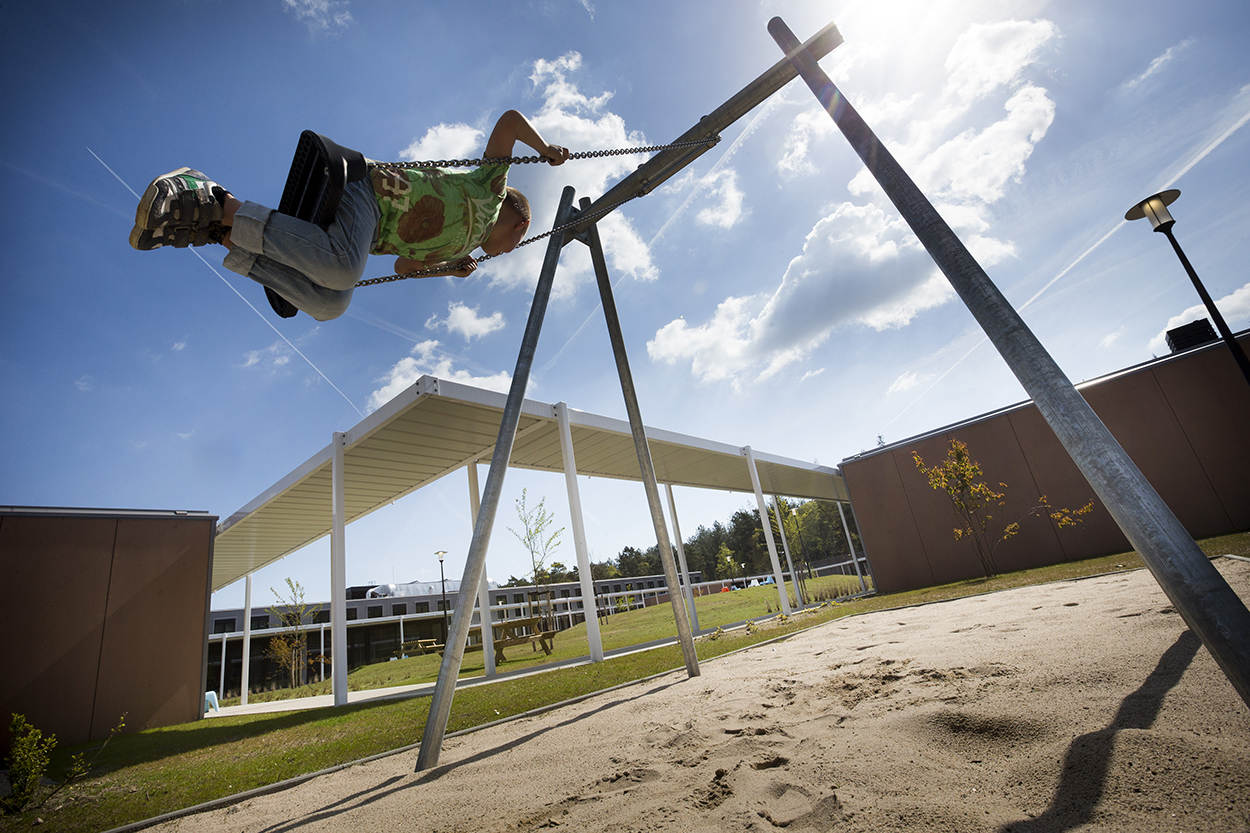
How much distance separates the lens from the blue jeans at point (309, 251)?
2008 mm

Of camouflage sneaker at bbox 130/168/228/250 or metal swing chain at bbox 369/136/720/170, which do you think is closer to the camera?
camouflage sneaker at bbox 130/168/228/250

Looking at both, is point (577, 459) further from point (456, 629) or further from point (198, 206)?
point (198, 206)

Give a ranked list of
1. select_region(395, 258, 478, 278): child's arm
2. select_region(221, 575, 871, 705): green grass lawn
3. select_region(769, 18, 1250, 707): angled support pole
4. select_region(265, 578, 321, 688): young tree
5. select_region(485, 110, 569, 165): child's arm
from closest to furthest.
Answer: select_region(769, 18, 1250, 707): angled support pole
select_region(485, 110, 569, 165): child's arm
select_region(395, 258, 478, 278): child's arm
select_region(221, 575, 871, 705): green grass lawn
select_region(265, 578, 321, 688): young tree

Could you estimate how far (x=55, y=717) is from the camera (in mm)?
7609

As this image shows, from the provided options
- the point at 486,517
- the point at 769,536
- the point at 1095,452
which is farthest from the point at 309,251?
the point at 769,536

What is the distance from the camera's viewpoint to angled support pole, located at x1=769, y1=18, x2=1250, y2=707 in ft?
4.28

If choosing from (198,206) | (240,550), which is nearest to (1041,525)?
(198,206)

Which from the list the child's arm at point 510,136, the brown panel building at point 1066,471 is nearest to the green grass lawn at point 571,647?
the brown panel building at point 1066,471

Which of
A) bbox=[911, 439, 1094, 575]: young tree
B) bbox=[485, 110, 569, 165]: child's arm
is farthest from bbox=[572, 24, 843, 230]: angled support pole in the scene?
bbox=[911, 439, 1094, 575]: young tree

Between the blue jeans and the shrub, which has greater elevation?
the blue jeans

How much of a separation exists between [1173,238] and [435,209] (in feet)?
34.4

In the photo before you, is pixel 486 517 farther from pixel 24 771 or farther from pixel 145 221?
pixel 24 771

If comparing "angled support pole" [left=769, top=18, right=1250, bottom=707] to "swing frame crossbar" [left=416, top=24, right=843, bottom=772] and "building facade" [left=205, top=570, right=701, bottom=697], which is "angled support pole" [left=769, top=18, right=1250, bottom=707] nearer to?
"swing frame crossbar" [left=416, top=24, right=843, bottom=772]

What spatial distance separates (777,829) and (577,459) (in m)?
10.6
